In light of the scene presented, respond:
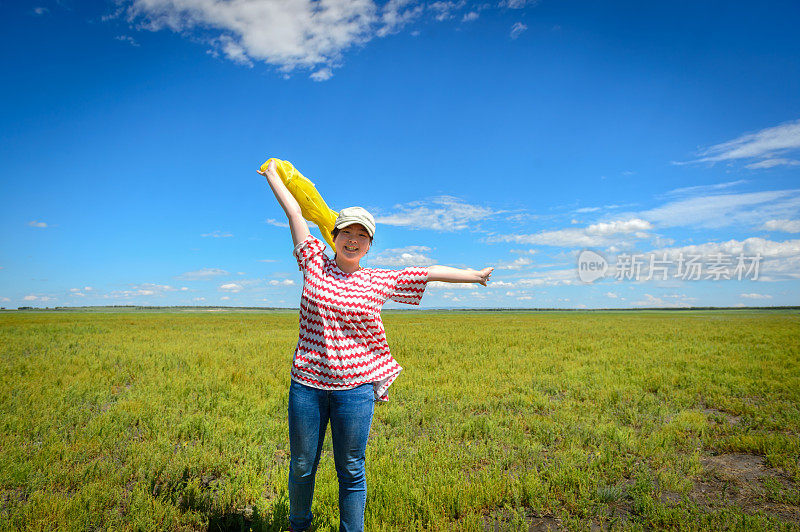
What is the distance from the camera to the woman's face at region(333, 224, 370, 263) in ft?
9.45

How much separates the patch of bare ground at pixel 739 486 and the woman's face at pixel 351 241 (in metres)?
4.40

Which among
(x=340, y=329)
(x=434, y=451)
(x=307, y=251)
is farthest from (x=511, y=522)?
A: (x=307, y=251)

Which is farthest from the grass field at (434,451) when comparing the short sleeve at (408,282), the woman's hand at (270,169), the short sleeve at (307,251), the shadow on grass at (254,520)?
the woman's hand at (270,169)

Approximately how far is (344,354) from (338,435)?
54 cm

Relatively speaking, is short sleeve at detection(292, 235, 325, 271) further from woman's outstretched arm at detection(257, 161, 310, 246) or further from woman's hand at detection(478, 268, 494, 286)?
woman's hand at detection(478, 268, 494, 286)

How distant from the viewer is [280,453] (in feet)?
19.7

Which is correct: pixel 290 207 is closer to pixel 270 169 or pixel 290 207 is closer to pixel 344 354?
pixel 270 169

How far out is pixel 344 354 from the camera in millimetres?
2738

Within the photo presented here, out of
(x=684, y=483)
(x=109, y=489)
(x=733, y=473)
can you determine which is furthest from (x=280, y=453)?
(x=733, y=473)

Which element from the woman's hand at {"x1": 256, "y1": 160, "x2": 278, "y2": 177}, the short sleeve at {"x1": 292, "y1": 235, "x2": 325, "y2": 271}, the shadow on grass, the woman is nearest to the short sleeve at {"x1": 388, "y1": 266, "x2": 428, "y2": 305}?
the woman

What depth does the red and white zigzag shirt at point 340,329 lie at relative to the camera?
8.99ft

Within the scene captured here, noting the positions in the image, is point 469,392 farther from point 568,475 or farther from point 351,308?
point 351,308

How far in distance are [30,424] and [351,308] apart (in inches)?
278

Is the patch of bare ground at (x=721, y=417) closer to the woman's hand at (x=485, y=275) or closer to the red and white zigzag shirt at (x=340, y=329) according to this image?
the woman's hand at (x=485, y=275)
